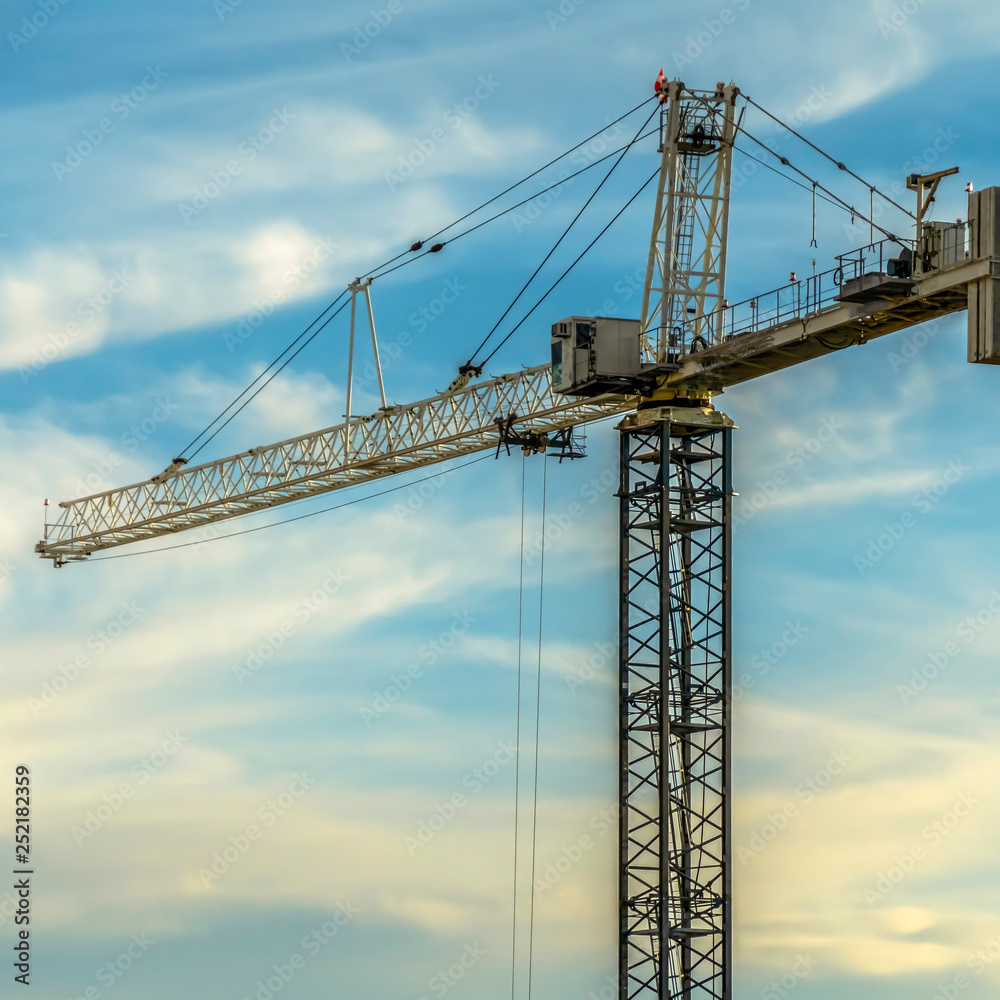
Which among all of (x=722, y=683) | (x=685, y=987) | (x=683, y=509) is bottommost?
(x=685, y=987)

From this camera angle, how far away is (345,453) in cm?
11044

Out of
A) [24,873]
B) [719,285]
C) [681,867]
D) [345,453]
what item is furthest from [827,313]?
[24,873]

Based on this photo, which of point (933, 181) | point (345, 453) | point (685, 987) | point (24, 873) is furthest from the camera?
point (345, 453)

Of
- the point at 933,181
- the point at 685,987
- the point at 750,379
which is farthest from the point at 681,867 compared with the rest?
the point at 933,181

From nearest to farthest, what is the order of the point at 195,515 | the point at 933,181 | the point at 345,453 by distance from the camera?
the point at 933,181 < the point at 345,453 < the point at 195,515

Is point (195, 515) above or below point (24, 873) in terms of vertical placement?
above

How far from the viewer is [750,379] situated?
293 ft

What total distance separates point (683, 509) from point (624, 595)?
408cm

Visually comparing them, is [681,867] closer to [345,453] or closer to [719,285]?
[719,285]

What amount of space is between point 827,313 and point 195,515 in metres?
48.8

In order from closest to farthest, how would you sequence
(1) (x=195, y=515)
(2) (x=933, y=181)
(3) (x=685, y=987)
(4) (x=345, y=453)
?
(2) (x=933, y=181), (3) (x=685, y=987), (4) (x=345, y=453), (1) (x=195, y=515)

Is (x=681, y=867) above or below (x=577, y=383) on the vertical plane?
below

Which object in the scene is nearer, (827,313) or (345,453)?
(827,313)

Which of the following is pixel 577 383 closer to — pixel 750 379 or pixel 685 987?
pixel 750 379
